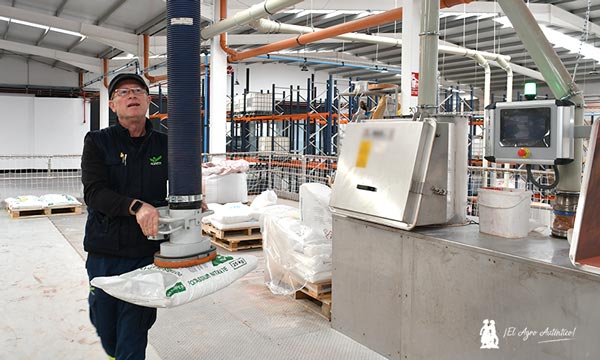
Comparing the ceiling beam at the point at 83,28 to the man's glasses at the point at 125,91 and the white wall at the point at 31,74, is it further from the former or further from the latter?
the man's glasses at the point at 125,91

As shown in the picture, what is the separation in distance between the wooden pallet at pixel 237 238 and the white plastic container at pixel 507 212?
425 cm

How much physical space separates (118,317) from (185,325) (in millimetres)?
1541

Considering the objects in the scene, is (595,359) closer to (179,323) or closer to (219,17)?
(179,323)

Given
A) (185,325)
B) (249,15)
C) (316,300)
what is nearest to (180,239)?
(185,325)

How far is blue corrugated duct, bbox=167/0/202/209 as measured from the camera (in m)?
2.08

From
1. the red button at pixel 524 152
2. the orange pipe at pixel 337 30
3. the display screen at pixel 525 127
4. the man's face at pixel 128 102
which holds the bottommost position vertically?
the red button at pixel 524 152

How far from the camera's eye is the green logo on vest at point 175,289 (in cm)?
195

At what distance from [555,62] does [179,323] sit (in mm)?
3403

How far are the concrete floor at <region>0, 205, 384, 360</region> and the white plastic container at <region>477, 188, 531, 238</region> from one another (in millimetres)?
1428

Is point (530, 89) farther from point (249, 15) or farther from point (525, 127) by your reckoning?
point (249, 15)

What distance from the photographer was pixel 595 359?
1.82m

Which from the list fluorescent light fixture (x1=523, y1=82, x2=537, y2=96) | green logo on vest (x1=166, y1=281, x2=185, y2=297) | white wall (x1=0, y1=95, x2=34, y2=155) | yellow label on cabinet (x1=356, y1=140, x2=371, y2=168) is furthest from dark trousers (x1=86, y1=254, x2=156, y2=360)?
white wall (x1=0, y1=95, x2=34, y2=155)

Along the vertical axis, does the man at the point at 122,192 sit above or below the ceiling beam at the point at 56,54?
below

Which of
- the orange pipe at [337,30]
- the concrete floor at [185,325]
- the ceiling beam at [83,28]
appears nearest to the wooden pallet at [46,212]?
the concrete floor at [185,325]
